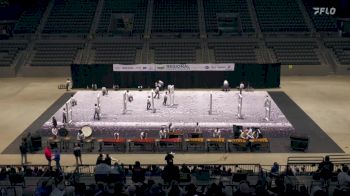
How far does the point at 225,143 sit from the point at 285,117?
8289mm

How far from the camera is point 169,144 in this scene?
29.4 m

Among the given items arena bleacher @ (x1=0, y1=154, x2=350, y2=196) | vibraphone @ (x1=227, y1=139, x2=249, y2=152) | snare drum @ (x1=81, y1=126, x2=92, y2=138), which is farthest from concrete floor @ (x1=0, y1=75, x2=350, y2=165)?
arena bleacher @ (x1=0, y1=154, x2=350, y2=196)

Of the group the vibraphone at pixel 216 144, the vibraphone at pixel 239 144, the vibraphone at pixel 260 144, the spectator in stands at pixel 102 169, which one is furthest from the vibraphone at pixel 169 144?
the spectator in stands at pixel 102 169

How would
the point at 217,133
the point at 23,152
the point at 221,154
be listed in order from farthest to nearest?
the point at 217,133, the point at 221,154, the point at 23,152

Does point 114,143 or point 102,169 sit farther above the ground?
point 114,143

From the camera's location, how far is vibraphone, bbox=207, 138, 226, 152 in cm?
2888

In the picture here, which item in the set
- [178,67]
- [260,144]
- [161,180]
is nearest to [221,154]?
[260,144]

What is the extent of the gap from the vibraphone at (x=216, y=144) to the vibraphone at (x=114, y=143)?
219 inches

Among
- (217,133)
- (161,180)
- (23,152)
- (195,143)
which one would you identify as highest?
(217,133)

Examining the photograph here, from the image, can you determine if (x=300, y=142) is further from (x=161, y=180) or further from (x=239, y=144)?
(x=161, y=180)

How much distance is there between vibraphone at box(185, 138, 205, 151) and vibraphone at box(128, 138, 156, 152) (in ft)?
7.23

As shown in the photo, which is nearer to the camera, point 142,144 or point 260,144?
point 260,144

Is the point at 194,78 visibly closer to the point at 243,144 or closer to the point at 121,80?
the point at 121,80

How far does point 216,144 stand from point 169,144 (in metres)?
3.08
